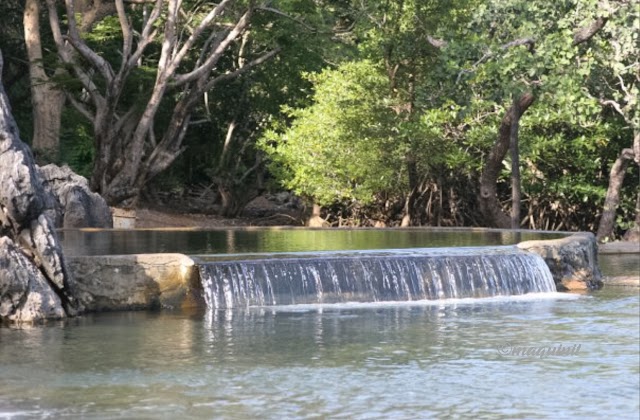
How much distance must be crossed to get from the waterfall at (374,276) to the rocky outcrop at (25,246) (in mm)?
1856

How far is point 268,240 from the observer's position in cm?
2011

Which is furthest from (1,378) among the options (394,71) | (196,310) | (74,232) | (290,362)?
(394,71)

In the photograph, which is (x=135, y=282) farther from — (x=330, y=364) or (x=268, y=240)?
(x=268, y=240)

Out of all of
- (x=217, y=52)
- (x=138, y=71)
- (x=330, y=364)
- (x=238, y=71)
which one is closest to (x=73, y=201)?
(x=217, y=52)

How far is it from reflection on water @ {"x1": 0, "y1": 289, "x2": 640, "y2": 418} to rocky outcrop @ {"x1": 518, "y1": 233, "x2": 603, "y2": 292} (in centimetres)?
194

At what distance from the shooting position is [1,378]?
10.9m

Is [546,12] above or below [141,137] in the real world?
above

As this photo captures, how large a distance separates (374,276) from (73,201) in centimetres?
871

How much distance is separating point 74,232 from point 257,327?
25.6ft

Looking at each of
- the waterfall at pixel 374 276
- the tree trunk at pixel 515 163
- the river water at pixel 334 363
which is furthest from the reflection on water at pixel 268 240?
the tree trunk at pixel 515 163

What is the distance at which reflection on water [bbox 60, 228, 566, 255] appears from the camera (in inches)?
698

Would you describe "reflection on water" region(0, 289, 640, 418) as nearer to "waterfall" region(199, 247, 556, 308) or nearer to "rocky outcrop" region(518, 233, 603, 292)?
"waterfall" region(199, 247, 556, 308)

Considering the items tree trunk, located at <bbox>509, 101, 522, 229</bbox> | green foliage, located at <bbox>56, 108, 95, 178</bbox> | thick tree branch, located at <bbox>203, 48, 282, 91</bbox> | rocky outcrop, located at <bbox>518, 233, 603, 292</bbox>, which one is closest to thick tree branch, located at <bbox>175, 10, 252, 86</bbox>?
thick tree branch, located at <bbox>203, 48, 282, 91</bbox>

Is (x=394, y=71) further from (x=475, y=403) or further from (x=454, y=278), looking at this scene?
(x=475, y=403)
